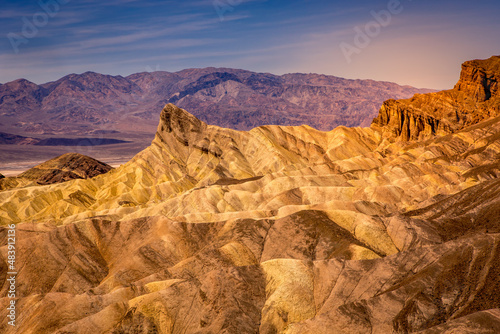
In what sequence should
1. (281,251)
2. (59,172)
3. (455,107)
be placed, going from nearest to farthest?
(281,251) → (455,107) → (59,172)

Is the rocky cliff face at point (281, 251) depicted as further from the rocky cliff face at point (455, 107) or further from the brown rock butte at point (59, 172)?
the brown rock butte at point (59, 172)

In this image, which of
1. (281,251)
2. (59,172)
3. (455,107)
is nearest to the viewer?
(281,251)

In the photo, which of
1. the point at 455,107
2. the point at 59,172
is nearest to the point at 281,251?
the point at 455,107

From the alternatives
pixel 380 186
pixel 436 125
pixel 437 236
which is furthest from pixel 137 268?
pixel 436 125

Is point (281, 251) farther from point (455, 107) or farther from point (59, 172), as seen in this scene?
point (59, 172)

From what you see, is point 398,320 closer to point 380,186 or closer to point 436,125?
point 380,186

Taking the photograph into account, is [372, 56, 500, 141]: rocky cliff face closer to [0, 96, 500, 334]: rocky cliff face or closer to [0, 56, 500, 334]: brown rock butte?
[0, 96, 500, 334]: rocky cliff face
